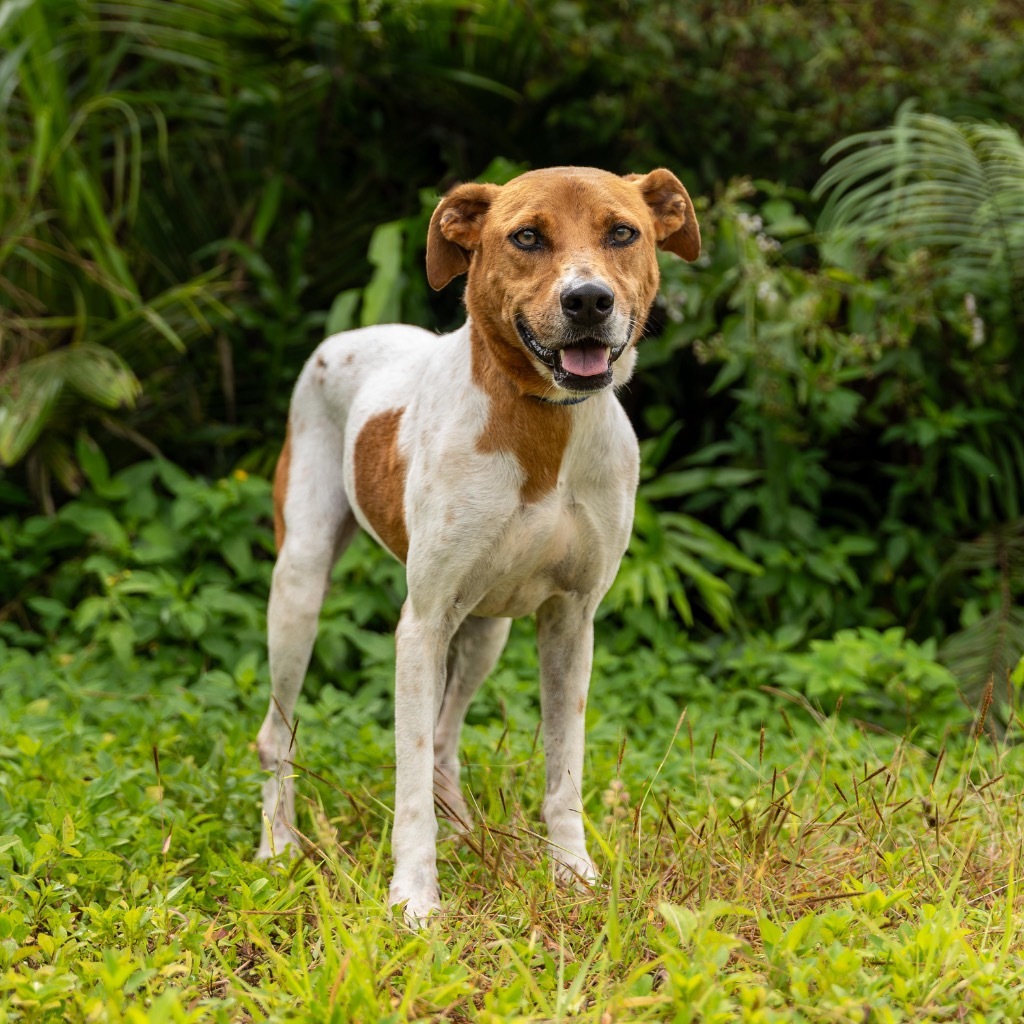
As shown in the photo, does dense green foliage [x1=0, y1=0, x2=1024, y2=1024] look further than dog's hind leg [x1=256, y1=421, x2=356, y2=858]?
No

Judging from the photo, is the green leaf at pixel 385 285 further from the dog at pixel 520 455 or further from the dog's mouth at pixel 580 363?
the dog's mouth at pixel 580 363

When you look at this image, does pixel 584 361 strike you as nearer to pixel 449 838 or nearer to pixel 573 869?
pixel 573 869

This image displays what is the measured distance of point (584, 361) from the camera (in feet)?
10.3

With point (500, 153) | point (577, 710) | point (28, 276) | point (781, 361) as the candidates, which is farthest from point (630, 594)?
point (28, 276)

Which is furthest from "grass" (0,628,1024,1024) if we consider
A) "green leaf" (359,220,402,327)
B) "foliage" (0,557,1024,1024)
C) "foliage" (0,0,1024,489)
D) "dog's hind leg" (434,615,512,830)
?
"foliage" (0,0,1024,489)

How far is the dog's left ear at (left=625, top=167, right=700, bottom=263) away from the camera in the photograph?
355 cm

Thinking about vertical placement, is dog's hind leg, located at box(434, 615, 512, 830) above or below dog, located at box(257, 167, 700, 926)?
below

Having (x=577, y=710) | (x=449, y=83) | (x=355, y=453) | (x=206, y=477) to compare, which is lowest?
(x=206, y=477)

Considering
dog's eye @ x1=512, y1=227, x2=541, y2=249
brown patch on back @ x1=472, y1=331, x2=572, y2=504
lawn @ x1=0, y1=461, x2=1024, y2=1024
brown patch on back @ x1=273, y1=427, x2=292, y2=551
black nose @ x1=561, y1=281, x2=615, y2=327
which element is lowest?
lawn @ x1=0, y1=461, x2=1024, y2=1024

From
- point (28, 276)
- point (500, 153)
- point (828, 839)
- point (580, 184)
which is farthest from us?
point (500, 153)

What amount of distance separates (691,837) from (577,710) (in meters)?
0.48

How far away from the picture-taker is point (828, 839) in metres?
→ 3.50

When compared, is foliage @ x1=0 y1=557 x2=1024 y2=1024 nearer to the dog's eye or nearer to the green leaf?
the dog's eye

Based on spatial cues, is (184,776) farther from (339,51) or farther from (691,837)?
(339,51)
